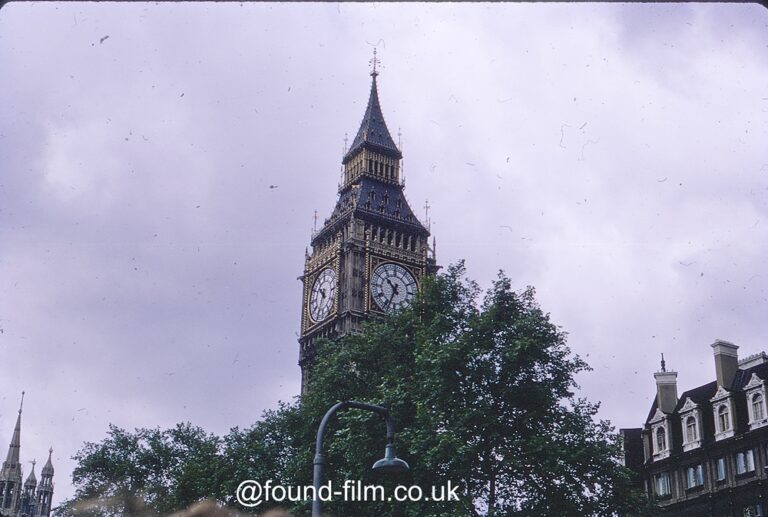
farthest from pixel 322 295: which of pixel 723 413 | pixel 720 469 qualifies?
pixel 720 469

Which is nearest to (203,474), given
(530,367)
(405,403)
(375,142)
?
(405,403)

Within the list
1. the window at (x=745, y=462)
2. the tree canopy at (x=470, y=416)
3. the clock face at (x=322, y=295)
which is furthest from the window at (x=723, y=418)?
the clock face at (x=322, y=295)

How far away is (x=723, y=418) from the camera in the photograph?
60500 mm

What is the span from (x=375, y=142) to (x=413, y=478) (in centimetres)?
8561

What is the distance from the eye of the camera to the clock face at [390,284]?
112812 millimetres

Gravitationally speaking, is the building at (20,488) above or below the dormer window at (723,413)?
above

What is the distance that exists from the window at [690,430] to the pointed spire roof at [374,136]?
67134 mm

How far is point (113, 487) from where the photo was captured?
73500mm

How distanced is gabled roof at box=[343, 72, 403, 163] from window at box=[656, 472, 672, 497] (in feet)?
220

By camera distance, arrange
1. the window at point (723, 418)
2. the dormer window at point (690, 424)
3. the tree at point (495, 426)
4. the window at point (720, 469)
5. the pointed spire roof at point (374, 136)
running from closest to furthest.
Result: the tree at point (495, 426), the window at point (720, 469), the window at point (723, 418), the dormer window at point (690, 424), the pointed spire roof at point (374, 136)

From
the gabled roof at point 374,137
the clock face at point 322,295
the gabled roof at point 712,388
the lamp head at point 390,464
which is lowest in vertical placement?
the lamp head at point 390,464

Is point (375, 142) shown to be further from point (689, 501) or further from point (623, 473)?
point (623, 473)

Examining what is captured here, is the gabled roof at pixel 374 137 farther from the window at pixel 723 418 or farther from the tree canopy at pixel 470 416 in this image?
the tree canopy at pixel 470 416

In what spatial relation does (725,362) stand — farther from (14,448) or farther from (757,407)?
(14,448)
